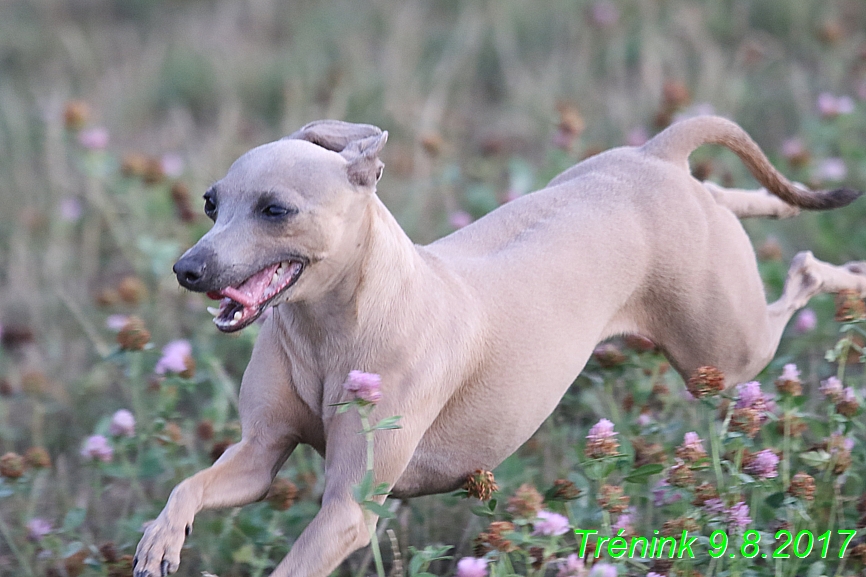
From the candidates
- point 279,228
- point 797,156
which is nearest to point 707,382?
point 279,228

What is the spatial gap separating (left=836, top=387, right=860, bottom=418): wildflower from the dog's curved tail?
2.95 ft

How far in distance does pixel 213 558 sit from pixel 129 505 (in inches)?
24.5

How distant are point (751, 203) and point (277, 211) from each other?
180 cm

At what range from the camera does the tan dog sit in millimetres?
2707

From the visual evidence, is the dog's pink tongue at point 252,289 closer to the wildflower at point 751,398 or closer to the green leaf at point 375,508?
the green leaf at point 375,508

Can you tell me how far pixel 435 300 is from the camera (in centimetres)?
299

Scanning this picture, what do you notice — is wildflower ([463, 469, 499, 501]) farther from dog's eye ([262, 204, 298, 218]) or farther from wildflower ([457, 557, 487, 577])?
dog's eye ([262, 204, 298, 218])

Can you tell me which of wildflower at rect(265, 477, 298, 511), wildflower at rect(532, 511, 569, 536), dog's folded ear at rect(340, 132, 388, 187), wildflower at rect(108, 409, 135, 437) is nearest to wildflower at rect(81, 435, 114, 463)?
wildflower at rect(108, 409, 135, 437)

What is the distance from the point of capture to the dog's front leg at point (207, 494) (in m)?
2.69

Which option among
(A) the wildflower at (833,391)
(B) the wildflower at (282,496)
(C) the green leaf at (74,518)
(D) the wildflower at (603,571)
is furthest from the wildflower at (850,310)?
(C) the green leaf at (74,518)

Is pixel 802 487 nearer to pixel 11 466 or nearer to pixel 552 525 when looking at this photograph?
pixel 552 525

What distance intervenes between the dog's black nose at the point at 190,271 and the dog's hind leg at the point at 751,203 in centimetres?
173

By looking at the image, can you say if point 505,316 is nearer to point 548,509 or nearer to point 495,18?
point 548,509

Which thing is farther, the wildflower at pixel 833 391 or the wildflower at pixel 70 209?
the wildflower at pixel 70 209
